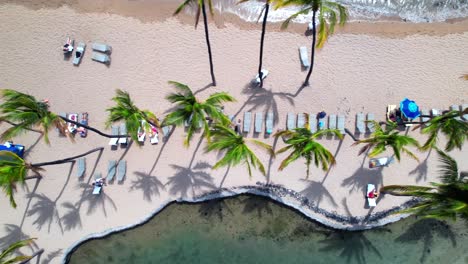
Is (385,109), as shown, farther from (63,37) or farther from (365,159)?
(63,37)

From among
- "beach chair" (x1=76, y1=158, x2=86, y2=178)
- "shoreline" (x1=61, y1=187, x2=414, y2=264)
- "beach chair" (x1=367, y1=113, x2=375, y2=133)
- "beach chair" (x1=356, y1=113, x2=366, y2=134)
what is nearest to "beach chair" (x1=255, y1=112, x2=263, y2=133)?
"shoreline" (x1=61, y1=187, x2=414, y2=264)

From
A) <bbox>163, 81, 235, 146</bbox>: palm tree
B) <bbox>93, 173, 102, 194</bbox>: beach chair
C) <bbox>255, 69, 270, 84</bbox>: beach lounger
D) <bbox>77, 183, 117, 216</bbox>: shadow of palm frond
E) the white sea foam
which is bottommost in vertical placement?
<bbox>77, 183, 117, 216</bbox>: shadow of palm frond

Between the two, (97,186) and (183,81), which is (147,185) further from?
(183,81)

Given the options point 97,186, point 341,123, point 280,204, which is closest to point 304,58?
point 341,123

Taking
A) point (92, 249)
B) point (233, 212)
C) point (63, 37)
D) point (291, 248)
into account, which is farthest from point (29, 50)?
point (291, 248)

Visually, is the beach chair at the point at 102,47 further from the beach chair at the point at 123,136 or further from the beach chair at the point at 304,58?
the beach chair at the point at 304,58

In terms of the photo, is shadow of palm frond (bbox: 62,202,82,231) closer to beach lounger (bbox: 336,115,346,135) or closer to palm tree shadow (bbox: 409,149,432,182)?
beach lounger (bbox: 336,115,346,135)
